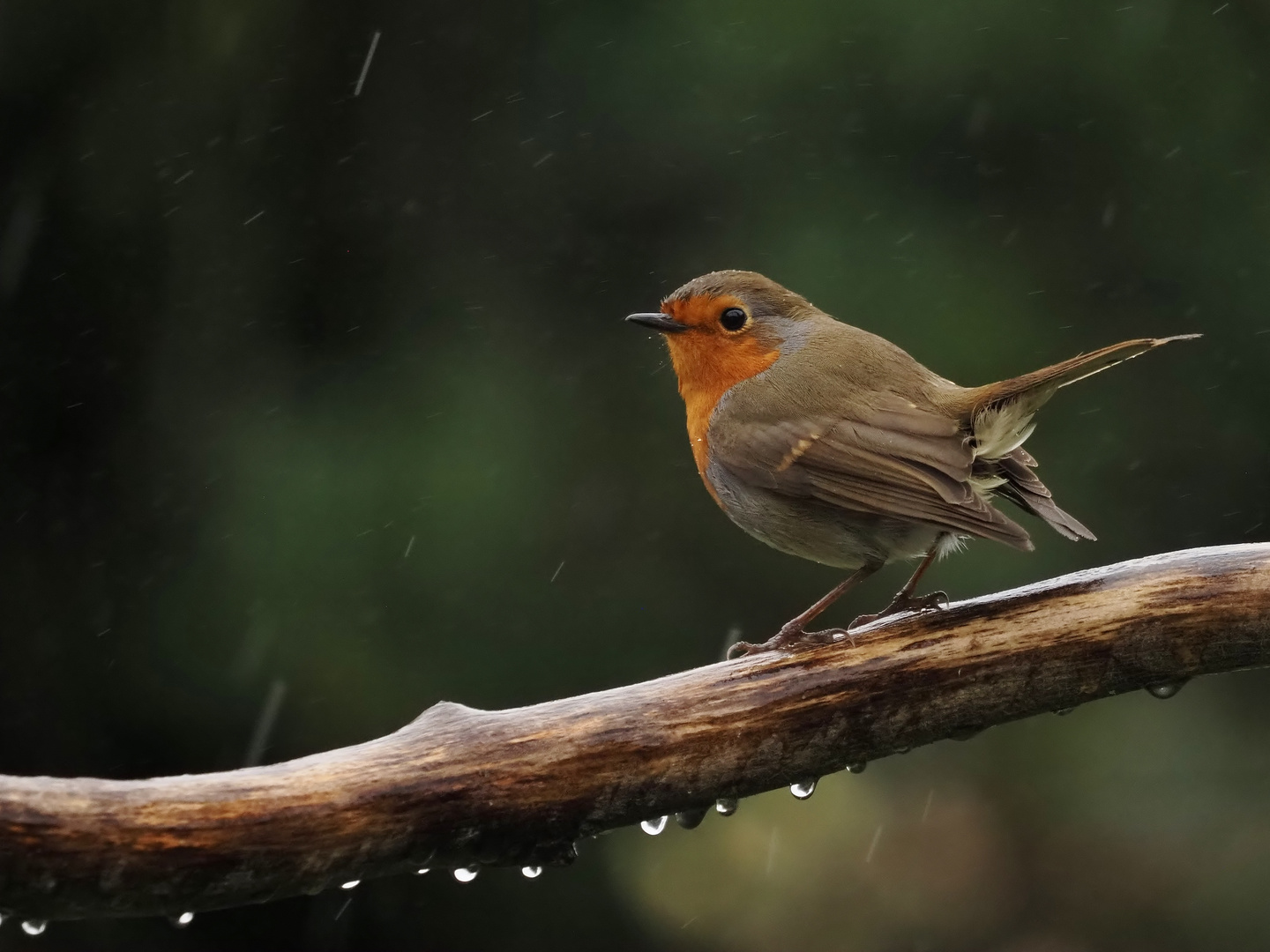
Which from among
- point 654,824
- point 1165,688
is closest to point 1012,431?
point 1165,688

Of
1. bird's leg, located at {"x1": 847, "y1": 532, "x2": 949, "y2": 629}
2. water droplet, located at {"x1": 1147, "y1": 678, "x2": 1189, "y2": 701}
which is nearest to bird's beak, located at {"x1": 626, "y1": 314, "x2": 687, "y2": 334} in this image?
bird's leg, located at {"x1": 847, "y1": 532, "x2": 949, "y2": 629}

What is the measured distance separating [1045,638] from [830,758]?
0.50 m

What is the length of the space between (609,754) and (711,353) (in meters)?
1.49

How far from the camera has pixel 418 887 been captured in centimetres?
539

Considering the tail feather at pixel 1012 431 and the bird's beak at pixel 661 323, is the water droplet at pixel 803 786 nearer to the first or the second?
the tail feather at pixel 1012 431

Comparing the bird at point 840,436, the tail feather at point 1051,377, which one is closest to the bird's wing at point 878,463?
the bird at point 840,436

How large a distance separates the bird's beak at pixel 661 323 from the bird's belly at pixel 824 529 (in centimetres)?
51

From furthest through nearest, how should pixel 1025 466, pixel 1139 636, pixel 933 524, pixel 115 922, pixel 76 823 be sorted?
pixel 115 922 < pixel 1025 466 < pixel 933 524 < pixel 1139 636 < pixel 76 823

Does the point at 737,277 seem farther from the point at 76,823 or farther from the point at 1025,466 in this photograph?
the point at 76,823

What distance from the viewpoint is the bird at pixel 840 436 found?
9.96 feet

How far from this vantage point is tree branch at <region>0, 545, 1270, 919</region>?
2215mm

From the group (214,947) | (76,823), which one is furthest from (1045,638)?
(214,947)

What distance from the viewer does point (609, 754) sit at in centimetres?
255

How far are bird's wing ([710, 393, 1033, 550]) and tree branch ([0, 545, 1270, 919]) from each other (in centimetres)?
21
